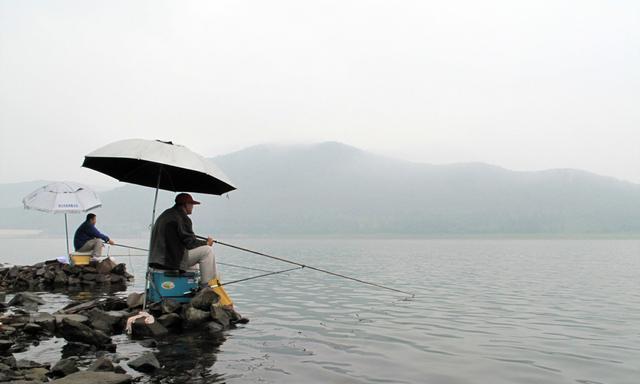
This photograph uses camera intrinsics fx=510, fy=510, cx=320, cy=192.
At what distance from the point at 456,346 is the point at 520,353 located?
141 centimetres

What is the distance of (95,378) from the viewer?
304 inches

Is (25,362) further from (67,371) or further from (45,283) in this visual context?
(45,283)

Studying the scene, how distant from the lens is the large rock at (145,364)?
350 inches

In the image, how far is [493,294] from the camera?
2333 cm

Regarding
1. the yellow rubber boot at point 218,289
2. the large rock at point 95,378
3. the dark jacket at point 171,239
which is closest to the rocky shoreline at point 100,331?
the large rock at point 95,378

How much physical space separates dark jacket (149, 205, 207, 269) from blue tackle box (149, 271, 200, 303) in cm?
43

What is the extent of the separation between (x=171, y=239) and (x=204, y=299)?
1758 millimetres

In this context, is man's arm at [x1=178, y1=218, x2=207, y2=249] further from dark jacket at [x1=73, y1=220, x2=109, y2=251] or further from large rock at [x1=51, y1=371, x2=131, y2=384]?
dark jacket at [x1=73, y1=220, x2=109, y2=251]

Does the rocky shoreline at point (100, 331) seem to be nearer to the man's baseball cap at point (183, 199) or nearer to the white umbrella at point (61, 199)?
the man's baseball cap at point (183, 199)

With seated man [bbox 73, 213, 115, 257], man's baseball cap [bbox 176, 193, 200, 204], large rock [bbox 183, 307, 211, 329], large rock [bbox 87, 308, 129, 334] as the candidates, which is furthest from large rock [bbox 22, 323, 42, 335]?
seated man [bbox 73, 213, 115, 257]

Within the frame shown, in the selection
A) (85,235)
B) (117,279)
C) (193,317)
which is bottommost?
(117,279)

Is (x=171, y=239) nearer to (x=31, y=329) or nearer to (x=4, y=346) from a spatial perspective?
(x=31, y=329)

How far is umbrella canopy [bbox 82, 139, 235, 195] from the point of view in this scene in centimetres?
1140

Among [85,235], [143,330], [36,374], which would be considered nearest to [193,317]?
[143,330]
